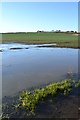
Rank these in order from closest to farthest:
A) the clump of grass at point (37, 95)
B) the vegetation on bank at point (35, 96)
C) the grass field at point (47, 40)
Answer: the vegetation on bank at point (35, 96) < the clump of grass at point (37, 95) < the grass field at point (47, 40)

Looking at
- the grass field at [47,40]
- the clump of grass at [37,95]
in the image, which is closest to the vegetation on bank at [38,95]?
the clump of grass at [37,95]

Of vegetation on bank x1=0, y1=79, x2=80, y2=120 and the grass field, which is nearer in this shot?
vegetation on bank x1=0, y1=79, x2=80, y2=120

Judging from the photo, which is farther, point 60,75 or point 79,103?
point 60,75

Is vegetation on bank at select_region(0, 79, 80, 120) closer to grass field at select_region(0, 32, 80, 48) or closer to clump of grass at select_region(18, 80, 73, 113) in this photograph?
clump of grass at select_region(18, 80, 73, 113)

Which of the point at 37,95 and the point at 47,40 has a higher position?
the point at 47,40

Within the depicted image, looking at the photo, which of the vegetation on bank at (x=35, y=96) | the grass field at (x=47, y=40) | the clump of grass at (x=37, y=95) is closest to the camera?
the vegetation on bank at (x=35, y=96)

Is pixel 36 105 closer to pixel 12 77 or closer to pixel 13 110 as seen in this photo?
pixel 13 110

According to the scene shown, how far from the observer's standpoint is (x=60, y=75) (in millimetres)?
17172

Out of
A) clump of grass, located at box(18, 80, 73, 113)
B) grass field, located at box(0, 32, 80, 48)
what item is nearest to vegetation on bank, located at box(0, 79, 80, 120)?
clump of grass, located at box(18, 80, 73, 113)

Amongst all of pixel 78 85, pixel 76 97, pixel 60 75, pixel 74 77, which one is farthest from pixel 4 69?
pixel 76 97

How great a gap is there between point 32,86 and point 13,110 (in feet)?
13.3

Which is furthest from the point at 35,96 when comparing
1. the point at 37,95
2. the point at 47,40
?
the point at 47,40

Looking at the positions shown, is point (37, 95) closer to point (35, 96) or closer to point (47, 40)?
point (35, 96)

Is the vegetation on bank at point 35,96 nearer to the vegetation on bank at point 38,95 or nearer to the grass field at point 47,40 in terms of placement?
the vegetation on bank at point 38,95
